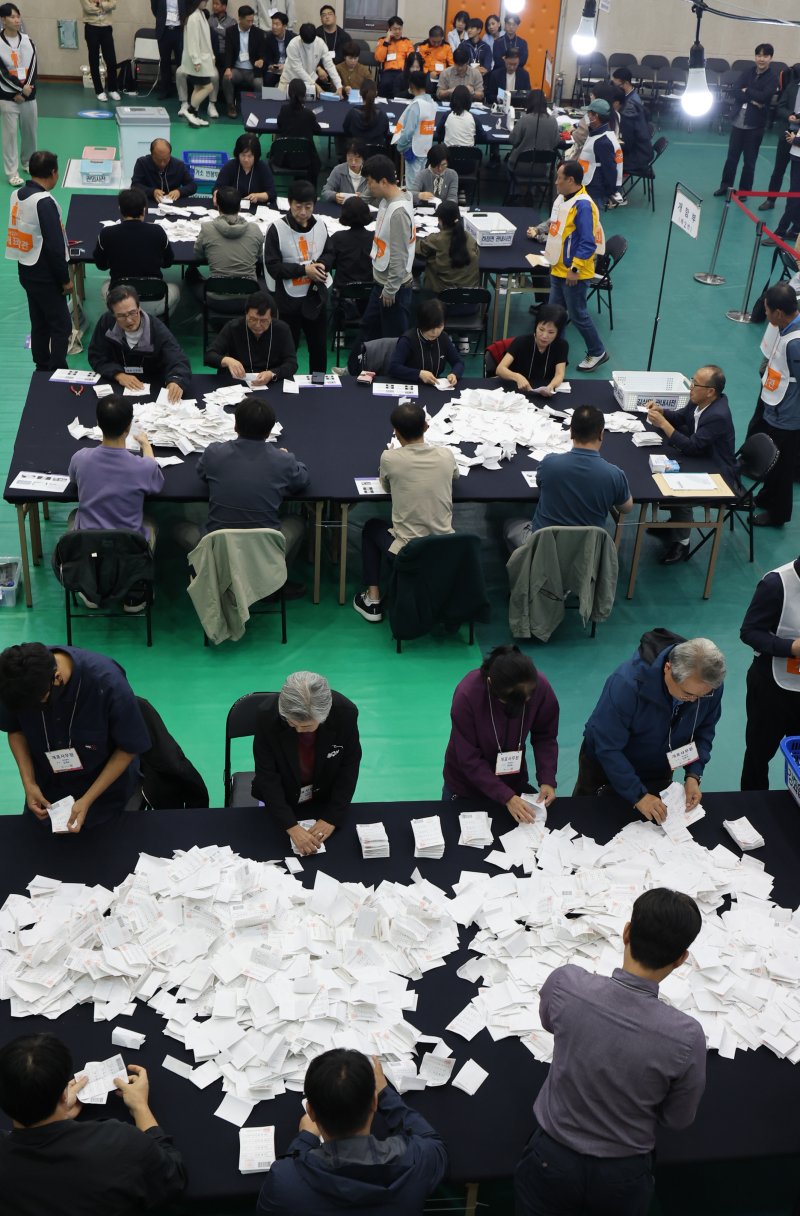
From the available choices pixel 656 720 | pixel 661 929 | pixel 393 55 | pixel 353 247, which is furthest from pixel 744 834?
pixel 393 55

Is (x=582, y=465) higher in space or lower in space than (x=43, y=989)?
higher

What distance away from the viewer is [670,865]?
3.84 meters

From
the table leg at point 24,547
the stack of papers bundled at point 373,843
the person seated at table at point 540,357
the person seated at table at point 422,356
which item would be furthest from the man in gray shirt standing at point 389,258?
the stack of papers bundled at point 373,843

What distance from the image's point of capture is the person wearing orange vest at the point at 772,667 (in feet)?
14.6

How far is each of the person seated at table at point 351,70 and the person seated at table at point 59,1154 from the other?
40.9ft

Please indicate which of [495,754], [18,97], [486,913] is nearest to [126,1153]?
[486,913]

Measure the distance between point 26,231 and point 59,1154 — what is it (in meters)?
6.30

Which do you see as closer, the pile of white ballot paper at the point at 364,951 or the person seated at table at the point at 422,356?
the pile of white ballot paper at the point at 364,951

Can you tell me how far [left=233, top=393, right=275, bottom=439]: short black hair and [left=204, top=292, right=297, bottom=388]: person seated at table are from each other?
123cm

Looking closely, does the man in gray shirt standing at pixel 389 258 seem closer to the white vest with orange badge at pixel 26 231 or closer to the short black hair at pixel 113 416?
the white vest with orange badge at pixel 26 231

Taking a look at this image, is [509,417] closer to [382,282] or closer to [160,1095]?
[382,282]

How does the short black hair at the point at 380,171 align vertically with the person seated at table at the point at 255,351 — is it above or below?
above

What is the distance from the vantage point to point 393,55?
46.9 ft

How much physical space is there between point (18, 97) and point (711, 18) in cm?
1052
